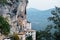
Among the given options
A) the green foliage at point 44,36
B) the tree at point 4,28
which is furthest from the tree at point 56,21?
the tree at point 4,28

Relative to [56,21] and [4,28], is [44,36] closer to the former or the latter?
[56,21]

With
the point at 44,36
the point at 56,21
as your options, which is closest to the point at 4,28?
the point at 56,21

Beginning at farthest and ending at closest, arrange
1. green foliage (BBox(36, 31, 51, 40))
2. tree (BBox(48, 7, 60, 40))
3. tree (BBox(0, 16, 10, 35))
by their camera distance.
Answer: green foliage (BBox(36, 31, 51, 40)), tree (BBox(48, 7, 60, 40)), tree (BBox(0, 16, 10, 35))

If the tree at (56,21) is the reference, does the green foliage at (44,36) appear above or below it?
below

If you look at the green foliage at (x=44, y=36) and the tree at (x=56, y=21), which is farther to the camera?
the green foliage at (x=44, y=36)

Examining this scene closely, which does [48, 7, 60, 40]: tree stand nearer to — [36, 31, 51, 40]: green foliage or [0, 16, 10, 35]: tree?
[36, 31, 51, 40]: green foliage

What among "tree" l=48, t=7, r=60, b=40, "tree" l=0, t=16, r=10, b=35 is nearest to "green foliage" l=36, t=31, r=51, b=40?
"tree" l=48, t=7, r=60, b=40

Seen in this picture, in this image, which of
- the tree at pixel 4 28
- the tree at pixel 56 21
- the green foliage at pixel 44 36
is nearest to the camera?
the tree at pixel 4 28

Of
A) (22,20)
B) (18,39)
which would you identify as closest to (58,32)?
(22,20)

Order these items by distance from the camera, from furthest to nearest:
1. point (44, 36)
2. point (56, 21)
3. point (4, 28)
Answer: point (44, 36), point (56, 21), point (4, 28)

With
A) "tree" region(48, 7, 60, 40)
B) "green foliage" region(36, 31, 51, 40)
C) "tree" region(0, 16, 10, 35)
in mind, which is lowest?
"green foliage" region(36, 31, 51, 40)

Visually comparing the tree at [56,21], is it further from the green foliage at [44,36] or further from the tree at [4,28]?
the tree at [4,28]

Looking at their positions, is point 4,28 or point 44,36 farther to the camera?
Answer: point 44,36

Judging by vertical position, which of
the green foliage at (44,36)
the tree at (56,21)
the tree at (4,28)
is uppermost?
the tree at (4,28)
